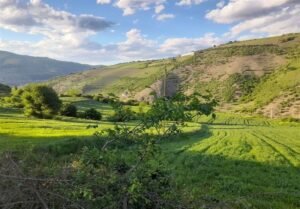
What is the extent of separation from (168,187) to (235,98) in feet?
472

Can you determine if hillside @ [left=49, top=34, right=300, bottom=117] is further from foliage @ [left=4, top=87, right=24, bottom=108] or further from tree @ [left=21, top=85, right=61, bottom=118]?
tree @ [left=21, top=85, right=61, bottom=118]

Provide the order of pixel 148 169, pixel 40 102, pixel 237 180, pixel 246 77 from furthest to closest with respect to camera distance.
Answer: pixel 246 77 < pixel 40 102 < pixel 237 180 < pixel 148 169

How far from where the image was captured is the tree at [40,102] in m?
74.6

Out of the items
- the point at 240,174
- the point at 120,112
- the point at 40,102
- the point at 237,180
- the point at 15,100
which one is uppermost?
the point at 120,112

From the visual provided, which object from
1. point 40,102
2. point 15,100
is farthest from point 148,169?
point 15,100

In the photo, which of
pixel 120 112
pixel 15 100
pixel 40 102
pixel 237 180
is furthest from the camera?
pixel 15 100

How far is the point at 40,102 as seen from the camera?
75125 mm

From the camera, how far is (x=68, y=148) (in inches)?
1198

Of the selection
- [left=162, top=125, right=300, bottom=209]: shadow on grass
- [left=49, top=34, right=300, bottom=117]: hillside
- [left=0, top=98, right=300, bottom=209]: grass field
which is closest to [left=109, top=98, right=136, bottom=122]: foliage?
[left=0, top=98, right=300, bottom=209]: grass field

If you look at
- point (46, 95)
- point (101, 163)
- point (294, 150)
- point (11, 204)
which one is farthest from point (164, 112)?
point (46, 95)

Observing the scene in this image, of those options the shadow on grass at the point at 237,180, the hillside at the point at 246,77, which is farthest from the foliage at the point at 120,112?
the hillside at the point at 246,77

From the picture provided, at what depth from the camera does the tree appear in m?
74.6

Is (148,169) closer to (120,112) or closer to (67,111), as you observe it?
(120,112)

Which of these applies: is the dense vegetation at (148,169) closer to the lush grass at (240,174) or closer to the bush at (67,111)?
the lush grass at (240,174)
